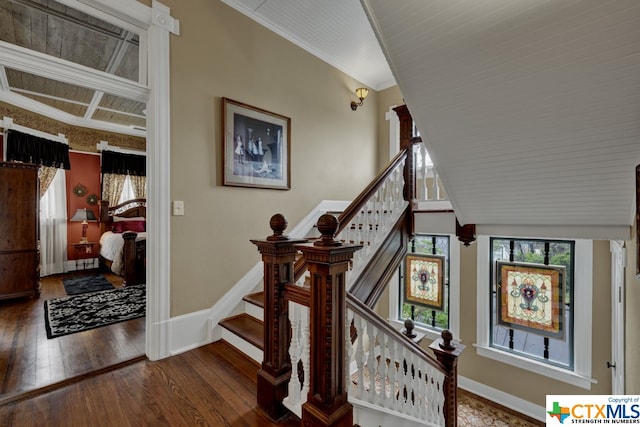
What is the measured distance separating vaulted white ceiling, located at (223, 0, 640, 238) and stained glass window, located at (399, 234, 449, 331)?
1.95 metres

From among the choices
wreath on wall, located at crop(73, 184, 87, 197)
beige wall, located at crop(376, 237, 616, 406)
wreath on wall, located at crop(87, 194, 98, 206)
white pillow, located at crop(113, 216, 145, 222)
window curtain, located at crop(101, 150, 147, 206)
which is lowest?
beige wall, located at crop(376, 237, 616, 406)

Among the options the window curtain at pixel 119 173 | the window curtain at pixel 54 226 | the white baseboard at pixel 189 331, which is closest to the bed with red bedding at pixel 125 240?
the window curtain at pixel 119 173

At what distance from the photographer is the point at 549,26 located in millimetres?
1190

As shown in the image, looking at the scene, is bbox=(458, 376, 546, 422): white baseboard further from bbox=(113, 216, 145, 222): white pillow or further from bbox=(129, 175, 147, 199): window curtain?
bbox=(129, 175, 147, 199): window curtain

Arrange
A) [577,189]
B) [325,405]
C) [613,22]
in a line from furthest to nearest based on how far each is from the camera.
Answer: [577,189]
[325,405]
[613,22]

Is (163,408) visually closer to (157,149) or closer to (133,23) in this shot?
(157,149)

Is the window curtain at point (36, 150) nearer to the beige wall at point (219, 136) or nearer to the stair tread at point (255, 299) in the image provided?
the beige wall at point (219, 136)

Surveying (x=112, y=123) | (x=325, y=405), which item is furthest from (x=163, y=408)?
(x=112, y=123)

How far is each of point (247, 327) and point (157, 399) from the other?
0.77 m

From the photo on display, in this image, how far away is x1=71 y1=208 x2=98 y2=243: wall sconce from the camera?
5.32 meters

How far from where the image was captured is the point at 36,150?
462 centimetres

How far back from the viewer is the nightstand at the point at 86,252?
5441mm

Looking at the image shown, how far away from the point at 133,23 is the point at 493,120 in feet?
8.38

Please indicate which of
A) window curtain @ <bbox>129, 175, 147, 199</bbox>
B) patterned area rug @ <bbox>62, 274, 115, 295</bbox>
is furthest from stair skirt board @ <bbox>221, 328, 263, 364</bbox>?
window curtain @ <bbox>129, 175, 147, 199</bbox>
